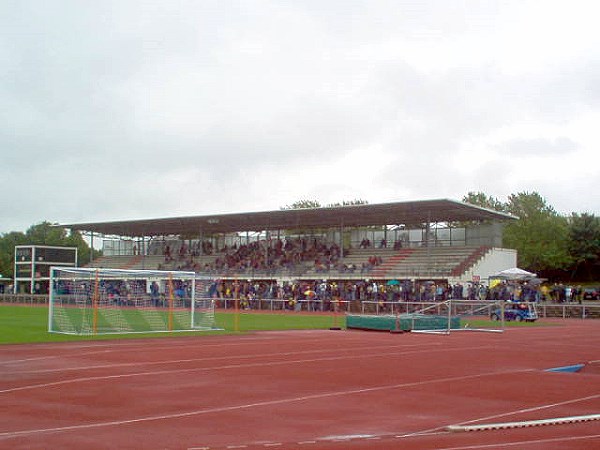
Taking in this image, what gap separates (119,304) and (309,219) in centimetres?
2704

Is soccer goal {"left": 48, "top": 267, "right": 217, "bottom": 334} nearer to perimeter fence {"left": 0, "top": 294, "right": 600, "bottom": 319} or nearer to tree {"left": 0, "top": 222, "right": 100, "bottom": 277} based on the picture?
perimeter fence {"left": 0, "top": 294, "right": 600, "bottom": 319}

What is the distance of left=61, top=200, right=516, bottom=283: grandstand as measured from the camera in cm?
5509

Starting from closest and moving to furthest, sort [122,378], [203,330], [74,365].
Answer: [122,378]
[74,365]
[203,330]

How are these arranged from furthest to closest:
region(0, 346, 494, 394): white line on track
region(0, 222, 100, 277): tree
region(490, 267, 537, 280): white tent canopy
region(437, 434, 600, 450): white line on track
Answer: region(0, 222, 100, 277): tree < region(490, 267, 537, 280): white tent canopy < region(0, 346, 494, 394): white line on track < region(437, 434, 600, 450): white line on track

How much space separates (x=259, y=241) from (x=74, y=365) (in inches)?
2115

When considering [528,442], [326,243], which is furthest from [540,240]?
[528,442]

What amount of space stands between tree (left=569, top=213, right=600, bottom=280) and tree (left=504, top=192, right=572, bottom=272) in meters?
0.85

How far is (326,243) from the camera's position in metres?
66.1

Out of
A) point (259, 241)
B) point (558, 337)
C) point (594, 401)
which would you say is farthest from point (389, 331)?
point (259, 241)

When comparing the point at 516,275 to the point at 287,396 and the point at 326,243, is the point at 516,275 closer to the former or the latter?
the point at 326,243

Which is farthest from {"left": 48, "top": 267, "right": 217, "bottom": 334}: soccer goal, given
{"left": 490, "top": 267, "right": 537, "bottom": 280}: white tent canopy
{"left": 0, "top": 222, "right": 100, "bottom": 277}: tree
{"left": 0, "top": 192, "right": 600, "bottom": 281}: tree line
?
{"left": 0, "top": 222, "right": 100, "bottom": 277}: tree

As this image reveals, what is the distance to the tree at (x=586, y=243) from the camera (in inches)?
3282

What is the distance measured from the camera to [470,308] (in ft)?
132

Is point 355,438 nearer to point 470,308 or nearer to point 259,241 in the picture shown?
point 470,308
